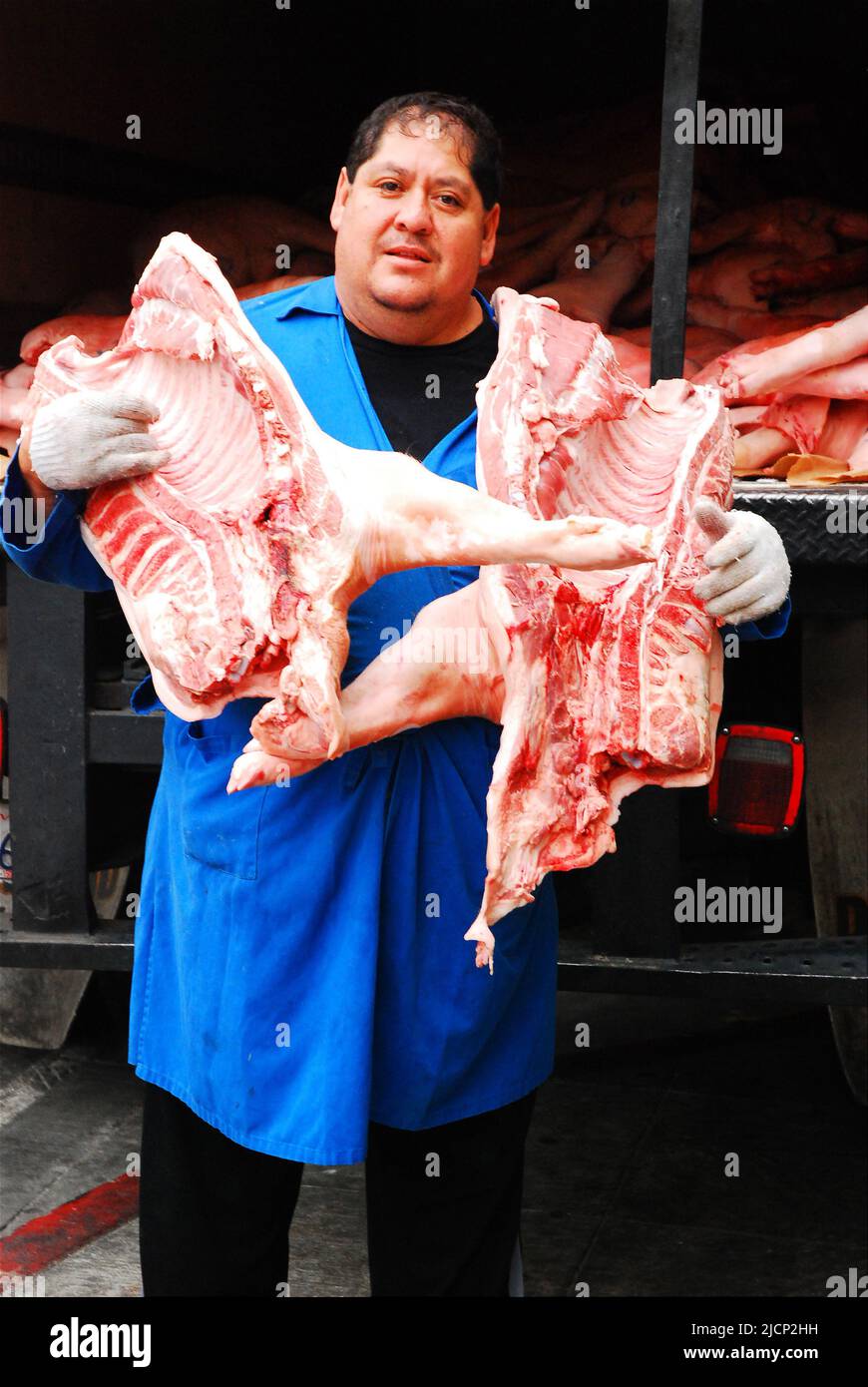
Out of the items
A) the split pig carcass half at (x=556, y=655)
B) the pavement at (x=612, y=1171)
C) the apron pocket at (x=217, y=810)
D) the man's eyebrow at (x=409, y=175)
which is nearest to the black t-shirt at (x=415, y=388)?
the split pig carcass half at (x=556, y=655)

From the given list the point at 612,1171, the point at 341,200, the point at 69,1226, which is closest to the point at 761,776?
the point at 612,1171

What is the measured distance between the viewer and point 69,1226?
351 centimetres

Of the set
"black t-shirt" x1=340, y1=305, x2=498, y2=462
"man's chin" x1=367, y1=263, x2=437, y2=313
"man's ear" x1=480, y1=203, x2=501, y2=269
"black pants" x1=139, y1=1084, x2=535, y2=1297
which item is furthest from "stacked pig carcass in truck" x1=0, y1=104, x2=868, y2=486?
"black pants" x1=139, y1=1084, x2=535, y2=1297

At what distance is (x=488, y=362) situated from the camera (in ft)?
8.25

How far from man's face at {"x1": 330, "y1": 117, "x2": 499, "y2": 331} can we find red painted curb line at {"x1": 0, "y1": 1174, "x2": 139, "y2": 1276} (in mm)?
2110

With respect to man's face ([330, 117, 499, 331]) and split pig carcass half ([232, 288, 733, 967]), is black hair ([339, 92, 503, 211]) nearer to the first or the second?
man's face ([330, 117, 499, 331])

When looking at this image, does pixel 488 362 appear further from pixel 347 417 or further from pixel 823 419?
pixel 823 419

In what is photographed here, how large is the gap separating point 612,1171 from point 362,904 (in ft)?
6.24

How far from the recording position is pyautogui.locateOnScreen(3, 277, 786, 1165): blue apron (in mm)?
2289

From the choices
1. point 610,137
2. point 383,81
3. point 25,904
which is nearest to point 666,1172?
point 25,904

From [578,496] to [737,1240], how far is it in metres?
1.92

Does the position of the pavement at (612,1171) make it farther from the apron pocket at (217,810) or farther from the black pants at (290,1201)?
the apron pocket at (217,810)

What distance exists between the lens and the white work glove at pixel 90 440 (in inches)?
84.1

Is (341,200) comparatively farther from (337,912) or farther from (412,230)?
(337,912)
